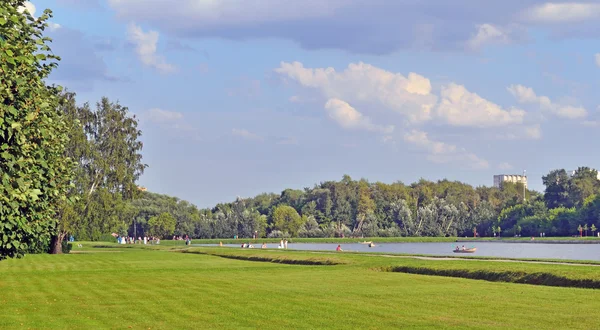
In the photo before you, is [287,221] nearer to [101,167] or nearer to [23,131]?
[101,167]

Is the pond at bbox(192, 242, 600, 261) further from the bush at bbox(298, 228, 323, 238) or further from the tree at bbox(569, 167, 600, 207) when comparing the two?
the tree at bbox(569, 167, 600, 207)

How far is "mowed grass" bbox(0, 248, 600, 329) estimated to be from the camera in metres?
22.4

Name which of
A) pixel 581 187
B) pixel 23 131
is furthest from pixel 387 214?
pixel 23 131

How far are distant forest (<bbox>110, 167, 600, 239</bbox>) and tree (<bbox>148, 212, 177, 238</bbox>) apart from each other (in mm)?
446

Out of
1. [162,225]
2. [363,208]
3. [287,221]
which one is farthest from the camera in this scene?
[363,208]

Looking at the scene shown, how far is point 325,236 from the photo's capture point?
17138 centimetres

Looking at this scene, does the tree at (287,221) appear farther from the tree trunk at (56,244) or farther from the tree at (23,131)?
the tree at (23,131)

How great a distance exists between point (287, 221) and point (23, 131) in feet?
513

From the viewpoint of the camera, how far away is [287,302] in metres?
27.3

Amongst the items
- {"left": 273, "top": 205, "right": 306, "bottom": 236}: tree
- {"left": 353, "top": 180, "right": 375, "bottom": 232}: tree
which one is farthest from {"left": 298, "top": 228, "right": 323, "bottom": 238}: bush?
{"left": 353, "top": 180, "right": 375, "bottom": 232}: tree

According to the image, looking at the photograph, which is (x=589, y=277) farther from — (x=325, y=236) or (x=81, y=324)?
(x=325, y=236)

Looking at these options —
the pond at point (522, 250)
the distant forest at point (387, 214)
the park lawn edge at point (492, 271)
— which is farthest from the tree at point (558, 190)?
the park lawn edge at point (492, 271)

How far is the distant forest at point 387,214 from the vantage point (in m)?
170

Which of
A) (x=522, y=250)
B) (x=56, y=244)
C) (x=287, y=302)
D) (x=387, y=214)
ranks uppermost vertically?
(x=387, y=214)
